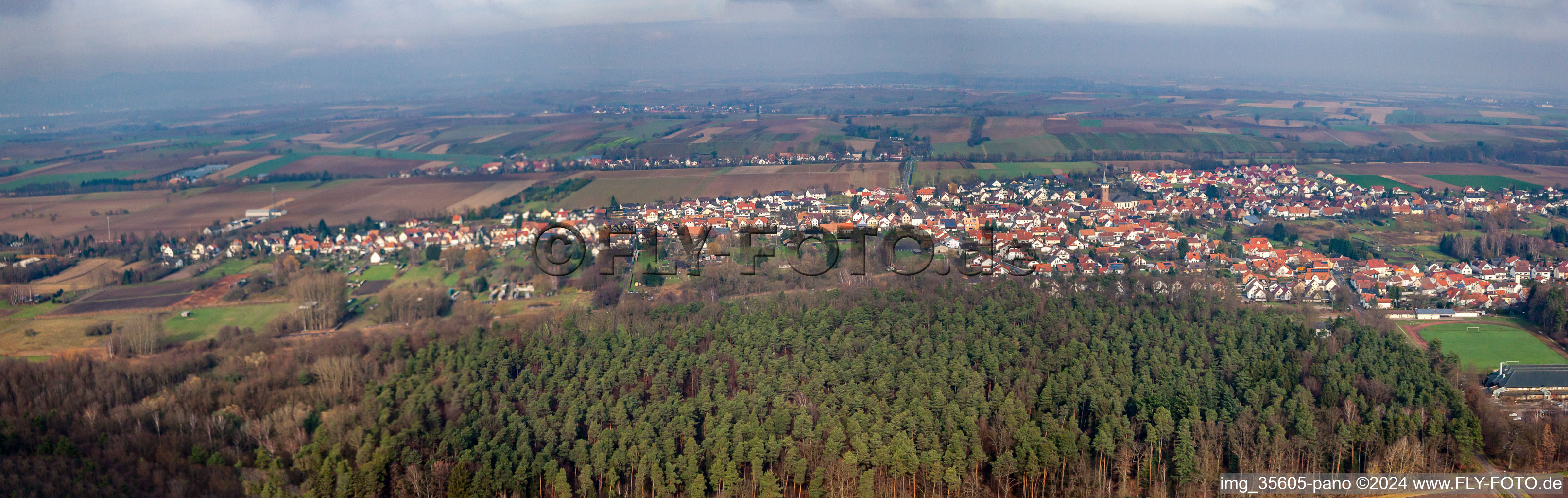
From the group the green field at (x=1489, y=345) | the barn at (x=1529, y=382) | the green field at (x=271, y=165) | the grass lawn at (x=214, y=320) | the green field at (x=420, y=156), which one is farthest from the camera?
the green field at (x=420, y=156)

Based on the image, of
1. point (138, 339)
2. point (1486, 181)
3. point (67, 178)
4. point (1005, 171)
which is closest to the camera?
point (138, 339)

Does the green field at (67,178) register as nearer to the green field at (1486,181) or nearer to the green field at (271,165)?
the green field at (271,165)

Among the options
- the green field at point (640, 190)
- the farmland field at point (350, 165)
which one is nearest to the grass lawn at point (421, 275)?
the green field at point (640, 190)

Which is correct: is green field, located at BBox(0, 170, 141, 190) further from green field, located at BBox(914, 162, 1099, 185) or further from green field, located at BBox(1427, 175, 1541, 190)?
green field, located at BBox(1427, 175, 1541, 190)

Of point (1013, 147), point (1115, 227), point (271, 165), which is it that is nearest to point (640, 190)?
point (1115, 227)

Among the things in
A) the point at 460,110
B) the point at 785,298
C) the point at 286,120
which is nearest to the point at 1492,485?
the point at 785,298

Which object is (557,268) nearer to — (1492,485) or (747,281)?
(747,281)

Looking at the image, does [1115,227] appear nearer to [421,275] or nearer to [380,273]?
[421,275]
